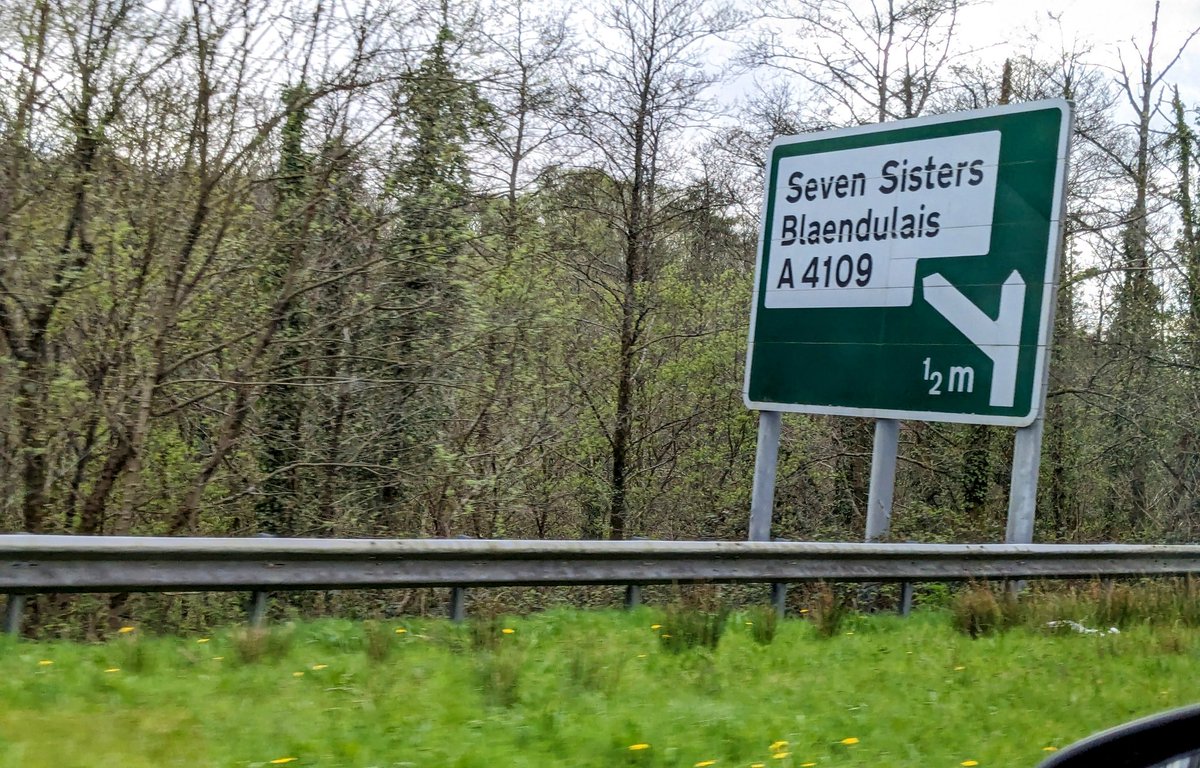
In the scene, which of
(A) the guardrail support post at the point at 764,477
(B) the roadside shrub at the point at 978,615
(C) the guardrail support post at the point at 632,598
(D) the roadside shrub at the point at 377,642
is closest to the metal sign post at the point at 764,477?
(A) the guardrail support post at the point at 764,477

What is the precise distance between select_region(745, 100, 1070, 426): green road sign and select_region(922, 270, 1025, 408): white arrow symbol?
0.01 metres

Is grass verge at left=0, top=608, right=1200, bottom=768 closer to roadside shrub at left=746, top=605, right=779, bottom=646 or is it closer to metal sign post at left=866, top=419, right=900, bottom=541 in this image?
roadside shrub at left=746, top=605, right=779, bottom=646

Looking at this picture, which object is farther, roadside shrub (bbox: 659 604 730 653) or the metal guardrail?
roadside shrub (bbox: 659 604 730 653)

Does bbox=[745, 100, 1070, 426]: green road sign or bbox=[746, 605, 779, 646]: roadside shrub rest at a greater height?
bbox=[745, 100, 1070, 426]: green road sign

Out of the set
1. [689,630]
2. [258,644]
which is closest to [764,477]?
[689,630]

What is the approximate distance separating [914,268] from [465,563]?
603 centimetres

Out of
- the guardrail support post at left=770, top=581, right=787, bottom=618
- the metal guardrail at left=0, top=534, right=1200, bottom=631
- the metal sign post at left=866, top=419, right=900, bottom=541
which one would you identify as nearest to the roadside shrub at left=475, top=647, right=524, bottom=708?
the metal guardrail at left=0, top=534, right=1200, bottom=631

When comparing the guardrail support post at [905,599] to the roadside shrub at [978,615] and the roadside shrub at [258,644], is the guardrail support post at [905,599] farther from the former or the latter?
the roadside shrub at [258,644]

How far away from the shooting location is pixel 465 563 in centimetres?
752

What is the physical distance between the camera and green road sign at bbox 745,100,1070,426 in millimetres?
10789

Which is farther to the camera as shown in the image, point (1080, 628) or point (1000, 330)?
point (1000, 330)

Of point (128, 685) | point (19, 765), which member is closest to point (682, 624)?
point (128, 685)

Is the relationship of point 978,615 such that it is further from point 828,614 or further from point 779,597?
point 779,597

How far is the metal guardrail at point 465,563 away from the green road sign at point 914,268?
5.01 feet
